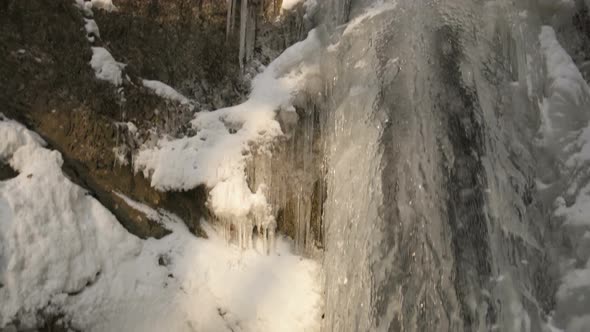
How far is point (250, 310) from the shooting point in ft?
10.9

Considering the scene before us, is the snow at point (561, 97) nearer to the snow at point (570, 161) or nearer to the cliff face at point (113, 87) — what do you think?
the snow at point (570, 161)

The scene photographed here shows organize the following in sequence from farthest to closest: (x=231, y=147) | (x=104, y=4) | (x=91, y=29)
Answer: (x=104, y=4)
(x=91, y=29)
(x=231, y=147)

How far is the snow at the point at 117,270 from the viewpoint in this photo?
2.95 m

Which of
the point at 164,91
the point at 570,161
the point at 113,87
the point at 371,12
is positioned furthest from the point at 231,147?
the point at 570,161

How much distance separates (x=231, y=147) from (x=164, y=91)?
65 centimetres

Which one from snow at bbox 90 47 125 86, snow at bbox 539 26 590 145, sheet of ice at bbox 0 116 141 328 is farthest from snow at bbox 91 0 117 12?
snow at bbox 539 26 590 145

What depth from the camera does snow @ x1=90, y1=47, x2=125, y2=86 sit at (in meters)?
3.64

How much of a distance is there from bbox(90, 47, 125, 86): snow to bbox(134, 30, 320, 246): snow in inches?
19.7

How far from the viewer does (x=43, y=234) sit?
9.90 feet

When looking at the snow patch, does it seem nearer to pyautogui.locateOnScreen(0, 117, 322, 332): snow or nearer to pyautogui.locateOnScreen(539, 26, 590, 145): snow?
pyautogui.locateOnScreen(0, 117, 322, 332): snow

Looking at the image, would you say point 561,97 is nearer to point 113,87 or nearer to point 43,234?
point 113,87

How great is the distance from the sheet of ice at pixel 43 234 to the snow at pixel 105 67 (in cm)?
62

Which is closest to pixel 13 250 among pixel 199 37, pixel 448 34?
pixel 199 37

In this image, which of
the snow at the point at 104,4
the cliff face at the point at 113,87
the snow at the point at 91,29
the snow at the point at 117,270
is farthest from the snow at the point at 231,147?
the snow at the point at 104,4
